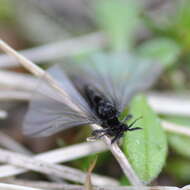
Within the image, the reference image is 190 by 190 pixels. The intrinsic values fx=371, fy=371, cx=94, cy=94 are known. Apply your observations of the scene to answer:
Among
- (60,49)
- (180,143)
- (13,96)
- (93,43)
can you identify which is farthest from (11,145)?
(93,43)

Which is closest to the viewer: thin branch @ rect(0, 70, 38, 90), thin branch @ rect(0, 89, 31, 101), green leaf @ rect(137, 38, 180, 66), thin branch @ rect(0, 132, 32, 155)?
thin branch @ rect(0, 132, 32, 155)

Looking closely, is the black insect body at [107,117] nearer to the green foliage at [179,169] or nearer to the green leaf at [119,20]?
the green foliage at [179,169]

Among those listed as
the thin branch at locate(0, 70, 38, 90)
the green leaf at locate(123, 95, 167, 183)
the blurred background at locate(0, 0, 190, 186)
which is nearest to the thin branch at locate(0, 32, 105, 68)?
the blurred background at locate(0, 0, 190, 186)

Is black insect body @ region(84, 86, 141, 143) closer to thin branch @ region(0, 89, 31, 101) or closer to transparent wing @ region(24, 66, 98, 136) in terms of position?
transparent wing @ region(24, 66, 98, 136)

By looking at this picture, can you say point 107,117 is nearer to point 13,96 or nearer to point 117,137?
point 117,137

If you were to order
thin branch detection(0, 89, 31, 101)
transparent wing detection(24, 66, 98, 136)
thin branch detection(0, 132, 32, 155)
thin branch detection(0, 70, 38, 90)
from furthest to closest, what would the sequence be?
1. thin branch detection(0, 70, 38, 90)
2. thin branch detection(0, 89, 31, 101)
3. thin branch detection(0, 132, 32, 155)
4. transparent wing detection(24, 66, 98, 136)

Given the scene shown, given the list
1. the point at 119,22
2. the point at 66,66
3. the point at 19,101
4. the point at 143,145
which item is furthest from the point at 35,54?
the point at 143,145
